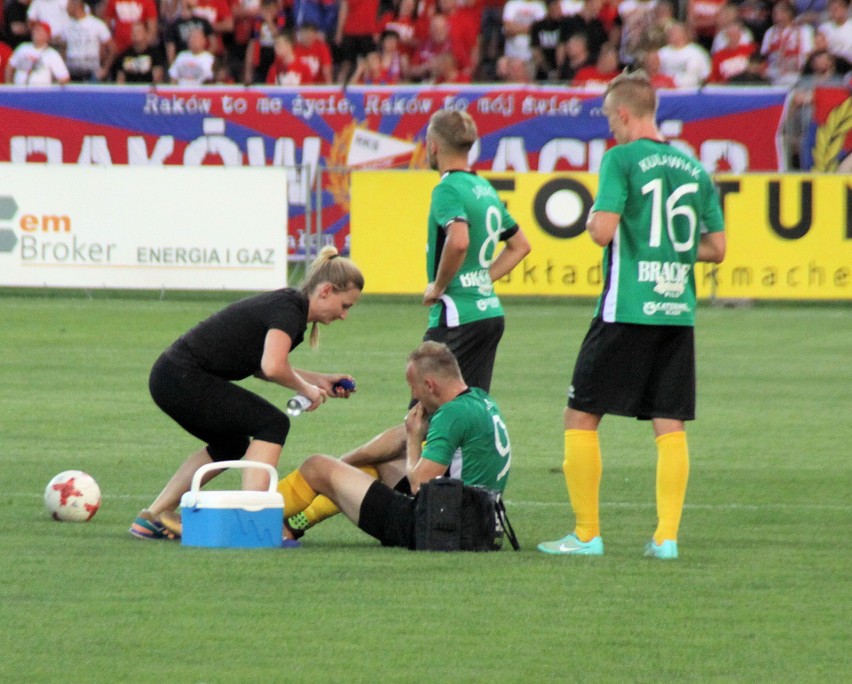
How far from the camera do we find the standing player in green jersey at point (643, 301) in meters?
6.99

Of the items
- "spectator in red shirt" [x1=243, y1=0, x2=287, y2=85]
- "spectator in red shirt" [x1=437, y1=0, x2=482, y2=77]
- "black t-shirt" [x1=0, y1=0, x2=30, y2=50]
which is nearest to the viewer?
"spectator in red shirt" [x1=437, y1=0, x2=482, y2=77]

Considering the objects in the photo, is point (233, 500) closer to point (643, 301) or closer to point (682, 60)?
point (643, 301)

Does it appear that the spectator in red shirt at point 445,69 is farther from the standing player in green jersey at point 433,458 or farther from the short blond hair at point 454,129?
the standing player in green jersey at point 433,458

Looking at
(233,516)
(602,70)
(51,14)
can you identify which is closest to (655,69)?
(602,70)

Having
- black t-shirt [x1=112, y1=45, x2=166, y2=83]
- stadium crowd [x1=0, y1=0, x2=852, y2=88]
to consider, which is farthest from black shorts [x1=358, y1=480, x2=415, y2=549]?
black t-shirt [x1=112, y1=45, x2=166, y2=83]

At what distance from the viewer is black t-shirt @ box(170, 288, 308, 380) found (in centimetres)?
742

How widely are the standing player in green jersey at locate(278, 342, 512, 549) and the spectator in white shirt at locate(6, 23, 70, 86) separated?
1925 centimetres

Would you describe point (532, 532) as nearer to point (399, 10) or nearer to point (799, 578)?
point (799, 578)

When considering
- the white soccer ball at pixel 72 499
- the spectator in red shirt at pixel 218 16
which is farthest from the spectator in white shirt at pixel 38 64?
the white soccer ball at pixel 72 499

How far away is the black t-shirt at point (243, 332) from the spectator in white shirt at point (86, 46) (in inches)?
759

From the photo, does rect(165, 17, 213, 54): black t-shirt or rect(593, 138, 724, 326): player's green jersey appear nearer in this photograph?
rect(593, 138, 724, 326): player's green jersey

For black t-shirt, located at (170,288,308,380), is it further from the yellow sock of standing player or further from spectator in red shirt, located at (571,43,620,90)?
spectator in red shirt, located at (571,43,620,90)

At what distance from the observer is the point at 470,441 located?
24.0 feet

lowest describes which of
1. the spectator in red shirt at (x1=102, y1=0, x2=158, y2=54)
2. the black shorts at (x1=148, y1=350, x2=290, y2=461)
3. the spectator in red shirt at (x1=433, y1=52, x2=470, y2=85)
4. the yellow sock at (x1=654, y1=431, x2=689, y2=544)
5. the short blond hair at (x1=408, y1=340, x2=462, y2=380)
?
the yellow sock at (x1=654, y1=431, x2=689, y2=544)
